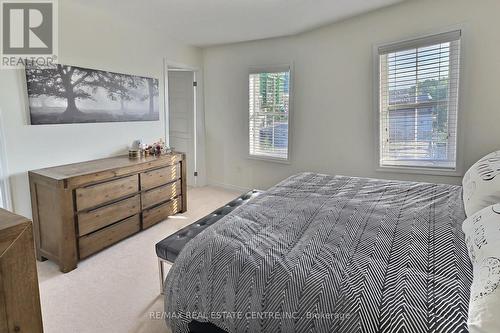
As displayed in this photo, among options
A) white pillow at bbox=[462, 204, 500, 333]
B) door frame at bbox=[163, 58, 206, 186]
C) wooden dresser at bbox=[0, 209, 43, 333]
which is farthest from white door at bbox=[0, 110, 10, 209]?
white pillow at bbox=[462, 204, 500, 333]

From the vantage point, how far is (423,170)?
3158 millimetres

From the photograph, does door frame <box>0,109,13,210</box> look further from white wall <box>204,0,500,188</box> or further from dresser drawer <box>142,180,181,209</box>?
white wall <box>204,0,500,188</box>

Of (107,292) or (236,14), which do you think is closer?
(107,292)

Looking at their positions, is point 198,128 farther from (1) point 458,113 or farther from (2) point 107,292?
(1) point 458,113

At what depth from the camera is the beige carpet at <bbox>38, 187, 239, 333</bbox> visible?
185 centimetres

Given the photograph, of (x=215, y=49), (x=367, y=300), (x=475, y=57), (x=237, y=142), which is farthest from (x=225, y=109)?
(x=367, y=300)

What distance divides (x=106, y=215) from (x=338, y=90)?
297cm

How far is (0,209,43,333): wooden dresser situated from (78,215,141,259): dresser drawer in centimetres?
173

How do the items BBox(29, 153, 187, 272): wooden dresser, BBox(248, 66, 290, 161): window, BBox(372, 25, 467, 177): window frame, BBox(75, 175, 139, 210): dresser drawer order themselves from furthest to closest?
BBox(248, 66, 290, 161): window, BBox(372, 25, 467, 177): window frame, BBox(75, 175, 139, 210): dresser drawer, BBox(29, 153, 187, 272): wooden dresser

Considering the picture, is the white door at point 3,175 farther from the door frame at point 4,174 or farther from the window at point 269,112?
the window at point 269,112

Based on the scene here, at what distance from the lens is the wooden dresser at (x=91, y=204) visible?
244cm

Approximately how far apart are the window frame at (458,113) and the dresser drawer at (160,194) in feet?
7.96

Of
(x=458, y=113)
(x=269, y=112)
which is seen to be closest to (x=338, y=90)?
(x=269, y=112)

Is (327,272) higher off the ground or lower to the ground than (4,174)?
lower
